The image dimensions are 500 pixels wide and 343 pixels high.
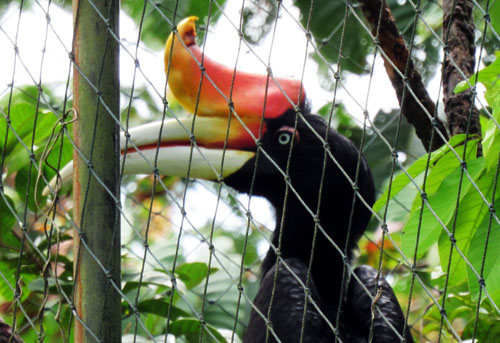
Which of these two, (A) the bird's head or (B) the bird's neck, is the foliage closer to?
(A) the bird's head

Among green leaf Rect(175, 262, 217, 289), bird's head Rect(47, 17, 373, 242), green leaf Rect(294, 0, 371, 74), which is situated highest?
green leaf Rect(294, 0, 371, 74)

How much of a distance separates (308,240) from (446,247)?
2.54ft

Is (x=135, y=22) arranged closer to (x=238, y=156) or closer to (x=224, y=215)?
(x=224, y=215)

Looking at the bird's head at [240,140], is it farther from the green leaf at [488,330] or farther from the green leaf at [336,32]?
the green leaf at [336,32]

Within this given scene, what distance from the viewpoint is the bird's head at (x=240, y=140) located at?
5.47 feet

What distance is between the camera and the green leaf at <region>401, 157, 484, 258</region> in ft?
3.20

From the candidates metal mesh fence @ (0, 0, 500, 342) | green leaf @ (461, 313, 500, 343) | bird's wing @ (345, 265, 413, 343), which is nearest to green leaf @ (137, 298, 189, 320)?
metal mesh fence @ (0, 0, 500, 342)

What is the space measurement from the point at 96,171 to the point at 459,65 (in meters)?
0.65

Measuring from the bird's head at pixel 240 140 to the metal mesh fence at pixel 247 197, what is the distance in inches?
0.8

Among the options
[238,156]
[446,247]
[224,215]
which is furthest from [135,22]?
[446,247]

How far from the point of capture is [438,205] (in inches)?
38.9

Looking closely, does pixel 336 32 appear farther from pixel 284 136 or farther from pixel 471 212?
pixel 471 212

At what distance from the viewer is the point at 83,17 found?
1.24m

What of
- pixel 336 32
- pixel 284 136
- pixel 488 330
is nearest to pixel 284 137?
pixel 284 136
